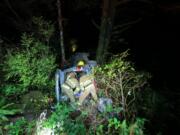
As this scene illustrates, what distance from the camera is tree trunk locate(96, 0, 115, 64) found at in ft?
27.4

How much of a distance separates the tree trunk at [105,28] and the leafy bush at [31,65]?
1.56 m

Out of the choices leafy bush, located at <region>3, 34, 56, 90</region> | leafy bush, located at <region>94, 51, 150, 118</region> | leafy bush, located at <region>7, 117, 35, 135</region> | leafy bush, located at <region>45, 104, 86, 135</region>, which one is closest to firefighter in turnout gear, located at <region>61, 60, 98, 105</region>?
leafy bush, located at <region>94, 51, 150, 118</region>

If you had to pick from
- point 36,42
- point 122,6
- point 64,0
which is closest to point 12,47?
point 36,42

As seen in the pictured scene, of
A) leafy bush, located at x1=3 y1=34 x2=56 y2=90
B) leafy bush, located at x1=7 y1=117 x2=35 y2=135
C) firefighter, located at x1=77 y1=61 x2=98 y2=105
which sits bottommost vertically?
leafy bush, located at x1=7 y1=117 x2=35 y2=135

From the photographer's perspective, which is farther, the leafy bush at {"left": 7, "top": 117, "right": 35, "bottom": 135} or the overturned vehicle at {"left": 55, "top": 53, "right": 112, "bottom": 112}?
the overturned vehicle at {"left": 55, "top": 53, "right": 112, "bottom": 112}

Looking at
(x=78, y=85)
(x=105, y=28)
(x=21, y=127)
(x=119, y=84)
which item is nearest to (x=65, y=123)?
(x=21, y=127)

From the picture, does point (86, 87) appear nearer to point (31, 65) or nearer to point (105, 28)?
point (31, 65)

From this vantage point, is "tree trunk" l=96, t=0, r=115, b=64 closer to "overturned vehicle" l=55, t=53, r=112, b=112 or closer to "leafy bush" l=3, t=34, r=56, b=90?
"overturned vehicle" l=55, t=53, r=112, b=112

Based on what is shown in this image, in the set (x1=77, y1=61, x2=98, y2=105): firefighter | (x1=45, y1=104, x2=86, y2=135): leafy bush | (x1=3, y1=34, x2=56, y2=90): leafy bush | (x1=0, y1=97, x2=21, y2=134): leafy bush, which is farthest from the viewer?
(x1=3, y1=34, x2=56, y2=90): leafy bush

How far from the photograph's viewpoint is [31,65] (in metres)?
7.76

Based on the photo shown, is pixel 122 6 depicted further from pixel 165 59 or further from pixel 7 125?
pixel 7 125

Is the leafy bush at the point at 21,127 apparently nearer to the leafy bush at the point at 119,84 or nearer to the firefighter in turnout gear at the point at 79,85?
the firefighter in turnout gear at the point at 79,85

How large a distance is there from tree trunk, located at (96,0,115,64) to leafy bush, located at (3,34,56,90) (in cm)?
156

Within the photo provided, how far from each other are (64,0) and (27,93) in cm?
333
